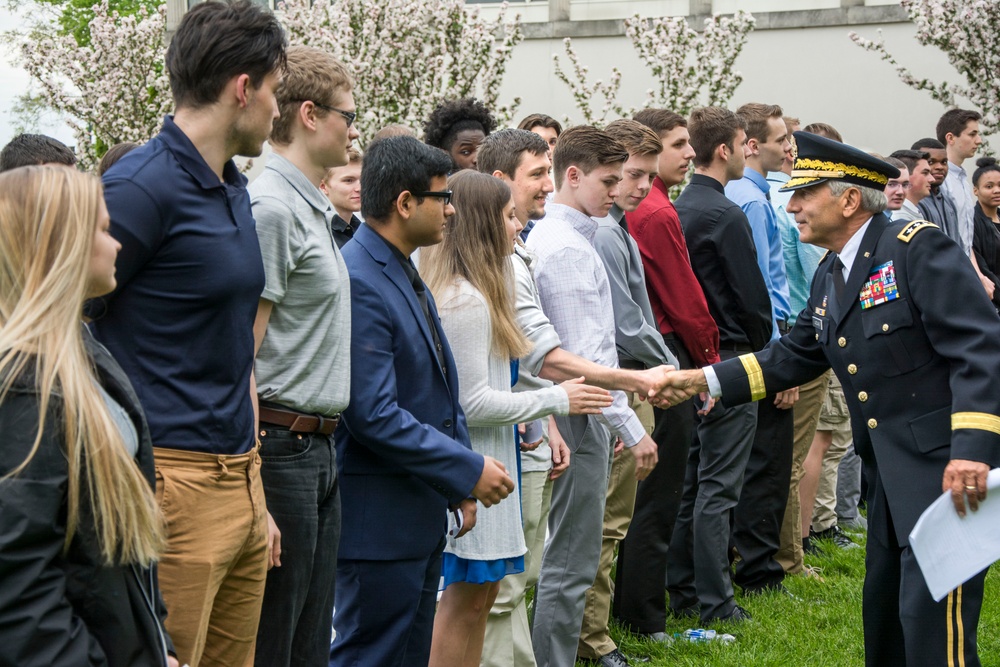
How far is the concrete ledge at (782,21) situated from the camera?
1766 centimetres

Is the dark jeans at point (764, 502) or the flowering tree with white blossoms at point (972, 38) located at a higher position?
the flowering tree with white blossoms at point (972, 38)

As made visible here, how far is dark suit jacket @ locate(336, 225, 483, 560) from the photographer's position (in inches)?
143

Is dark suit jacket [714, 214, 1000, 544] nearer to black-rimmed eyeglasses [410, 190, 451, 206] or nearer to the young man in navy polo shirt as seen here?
black-rimmed eyeglasses [410, 190, 451, 206]

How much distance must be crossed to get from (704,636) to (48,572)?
4.44m

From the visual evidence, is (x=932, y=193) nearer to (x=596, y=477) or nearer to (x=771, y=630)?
(x=771, y=630)

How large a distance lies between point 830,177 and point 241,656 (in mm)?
2903

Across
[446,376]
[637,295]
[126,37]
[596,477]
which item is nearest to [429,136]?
[637,295]

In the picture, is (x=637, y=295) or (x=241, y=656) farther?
(x=637, y=295)

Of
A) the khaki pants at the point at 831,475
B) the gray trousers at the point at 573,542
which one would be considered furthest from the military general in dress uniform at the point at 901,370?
the khaki pants at the point at 831,475

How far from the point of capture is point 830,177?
4.68 m

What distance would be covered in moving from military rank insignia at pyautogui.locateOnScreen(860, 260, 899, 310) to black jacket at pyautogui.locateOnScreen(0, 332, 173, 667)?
3016 millimetres

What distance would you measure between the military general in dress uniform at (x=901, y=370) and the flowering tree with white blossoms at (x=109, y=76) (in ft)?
39.7

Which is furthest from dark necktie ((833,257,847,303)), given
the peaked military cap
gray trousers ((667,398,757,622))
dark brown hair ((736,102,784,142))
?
dark brown hair ((736,102,784,142))

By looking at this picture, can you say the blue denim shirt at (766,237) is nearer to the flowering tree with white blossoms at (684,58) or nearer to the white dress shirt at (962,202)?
the white dress shirt at (962,202)
